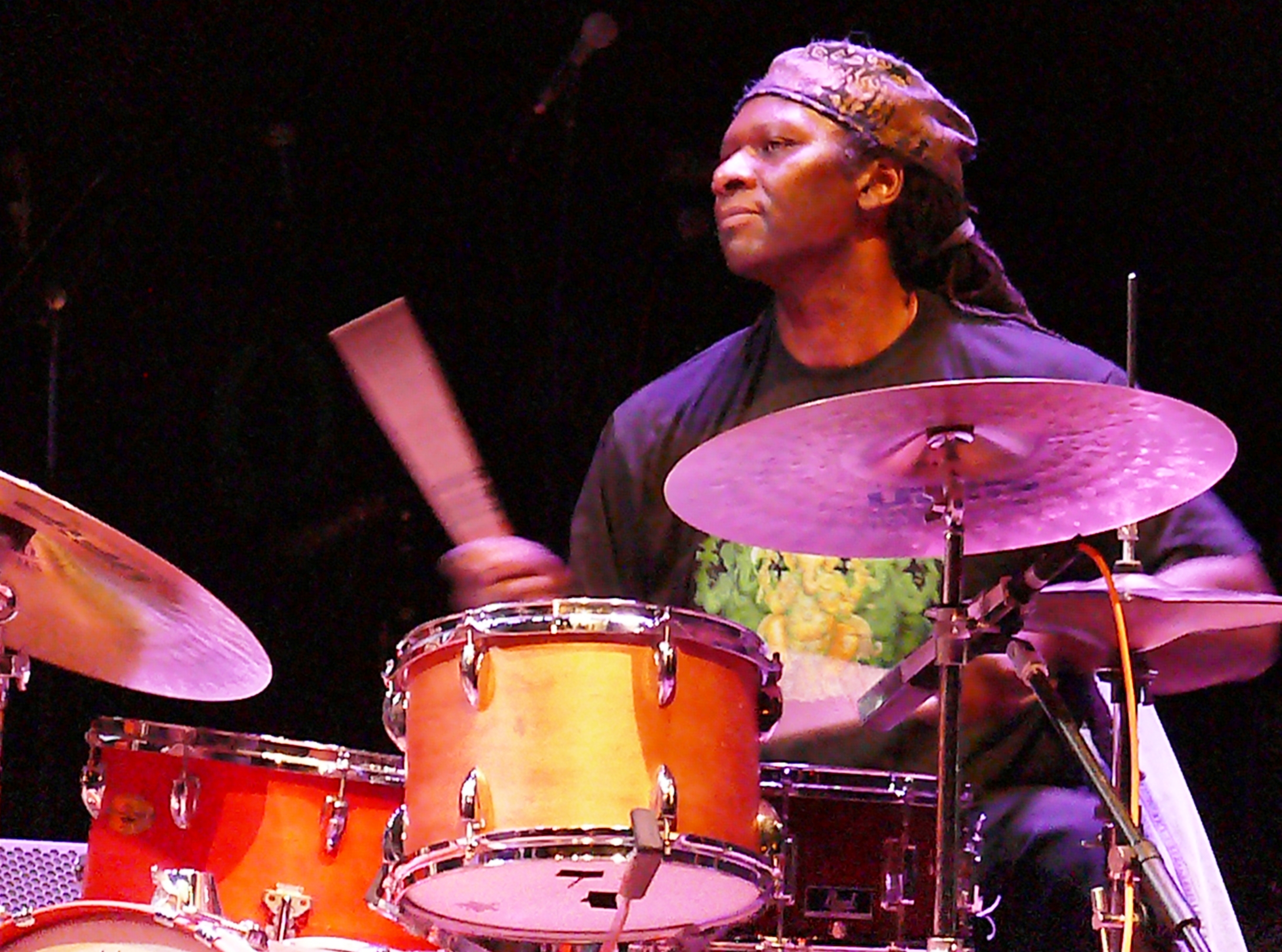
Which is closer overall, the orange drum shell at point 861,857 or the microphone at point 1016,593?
the microphone at point 1016,593

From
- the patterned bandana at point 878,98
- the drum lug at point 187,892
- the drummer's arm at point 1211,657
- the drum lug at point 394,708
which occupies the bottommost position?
the drum lug at point 187,892

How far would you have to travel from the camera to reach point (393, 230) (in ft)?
13.5

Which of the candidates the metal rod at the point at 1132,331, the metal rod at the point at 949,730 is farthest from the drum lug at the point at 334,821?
the metal rod at the point at 1132,331

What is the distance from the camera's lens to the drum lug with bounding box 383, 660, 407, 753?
93.0 inches

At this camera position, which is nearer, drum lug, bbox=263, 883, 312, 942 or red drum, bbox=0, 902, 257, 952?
red drum, bbox=0, 902, 257, 952

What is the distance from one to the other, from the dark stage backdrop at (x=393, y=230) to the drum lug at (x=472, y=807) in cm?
186

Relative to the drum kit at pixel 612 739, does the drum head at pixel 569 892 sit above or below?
below

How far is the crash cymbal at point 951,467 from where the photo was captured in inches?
80.4

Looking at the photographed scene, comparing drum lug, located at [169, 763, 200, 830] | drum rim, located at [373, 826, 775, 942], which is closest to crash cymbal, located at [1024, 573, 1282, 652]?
drum rim, located at [373, 826, 775, 942]

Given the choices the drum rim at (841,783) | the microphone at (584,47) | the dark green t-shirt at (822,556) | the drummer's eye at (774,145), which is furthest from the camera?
the microphone at (584,47)

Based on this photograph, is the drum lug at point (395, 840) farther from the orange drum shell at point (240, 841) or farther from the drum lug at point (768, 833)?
the drum lug at point (768, 833)

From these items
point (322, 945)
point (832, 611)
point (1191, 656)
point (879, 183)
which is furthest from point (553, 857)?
point (879, 183)

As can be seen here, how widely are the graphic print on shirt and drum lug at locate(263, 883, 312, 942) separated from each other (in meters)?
0.90

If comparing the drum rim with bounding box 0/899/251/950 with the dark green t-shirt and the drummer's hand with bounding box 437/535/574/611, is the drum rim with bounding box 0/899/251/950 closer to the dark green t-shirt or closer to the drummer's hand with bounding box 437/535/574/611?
the drummer's hand with bounding box 437/535/574/611
